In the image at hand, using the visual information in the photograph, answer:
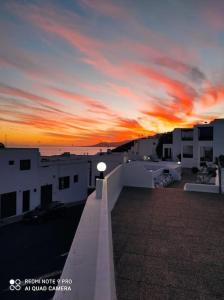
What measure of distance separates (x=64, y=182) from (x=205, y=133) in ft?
58.7

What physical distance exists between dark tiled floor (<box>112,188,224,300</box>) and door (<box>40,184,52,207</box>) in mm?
14170

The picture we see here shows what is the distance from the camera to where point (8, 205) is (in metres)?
16.4

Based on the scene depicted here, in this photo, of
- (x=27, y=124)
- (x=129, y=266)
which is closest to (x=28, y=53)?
(x=129, y=266)

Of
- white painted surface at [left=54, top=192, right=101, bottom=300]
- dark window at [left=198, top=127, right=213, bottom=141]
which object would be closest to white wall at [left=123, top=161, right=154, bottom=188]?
white painted surface at [left=54, top=192, right=101, bottom=300]

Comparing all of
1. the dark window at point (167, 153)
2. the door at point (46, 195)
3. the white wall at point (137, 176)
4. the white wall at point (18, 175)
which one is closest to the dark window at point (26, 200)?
the white wall at point (18, 175)

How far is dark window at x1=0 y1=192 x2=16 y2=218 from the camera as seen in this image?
1607 cm

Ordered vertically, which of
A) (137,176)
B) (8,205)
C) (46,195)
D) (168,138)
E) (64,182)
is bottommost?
(8,205)

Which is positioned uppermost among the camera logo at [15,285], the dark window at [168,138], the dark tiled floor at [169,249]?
the dark window at [168,138]

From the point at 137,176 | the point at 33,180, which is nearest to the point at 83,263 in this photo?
the point at 137,176

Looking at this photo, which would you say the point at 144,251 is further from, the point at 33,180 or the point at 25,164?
the point at 33,180

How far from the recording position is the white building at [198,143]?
2530 cm

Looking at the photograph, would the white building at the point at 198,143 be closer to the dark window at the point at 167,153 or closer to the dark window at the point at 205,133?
the dark window at the point at 205,133

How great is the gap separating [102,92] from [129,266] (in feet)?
43.5

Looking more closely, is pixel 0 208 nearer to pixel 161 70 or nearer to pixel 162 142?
pixel 161 70
